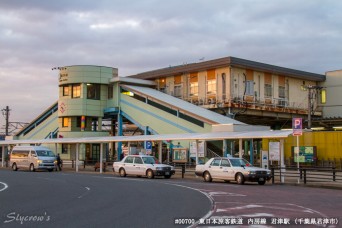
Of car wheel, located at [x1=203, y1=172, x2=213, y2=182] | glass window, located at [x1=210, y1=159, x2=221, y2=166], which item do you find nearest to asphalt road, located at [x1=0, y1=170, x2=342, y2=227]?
glass window, located at [x1=210, y1=159, x2=221, y2=166]

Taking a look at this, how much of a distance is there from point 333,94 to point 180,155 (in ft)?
101

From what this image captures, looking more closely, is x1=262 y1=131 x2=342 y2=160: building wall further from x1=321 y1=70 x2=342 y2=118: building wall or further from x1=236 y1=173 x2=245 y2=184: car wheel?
x1=321 y1=70 x2=342 y2=118: building wall

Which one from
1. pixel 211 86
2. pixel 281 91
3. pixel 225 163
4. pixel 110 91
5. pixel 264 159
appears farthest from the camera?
pixel 110 91

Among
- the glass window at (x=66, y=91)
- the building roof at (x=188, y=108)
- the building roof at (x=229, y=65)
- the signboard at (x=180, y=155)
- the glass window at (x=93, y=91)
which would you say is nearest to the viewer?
the signboard at (x=180, y=155)

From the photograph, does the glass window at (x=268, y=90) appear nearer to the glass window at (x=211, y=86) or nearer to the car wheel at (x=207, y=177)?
the glass window at (x=211, y=86)

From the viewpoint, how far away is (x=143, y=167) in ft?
110

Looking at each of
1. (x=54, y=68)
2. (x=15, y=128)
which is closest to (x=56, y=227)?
(x=54, y=68)

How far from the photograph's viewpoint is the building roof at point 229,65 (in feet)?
173

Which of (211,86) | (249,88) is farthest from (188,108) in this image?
(249,88)

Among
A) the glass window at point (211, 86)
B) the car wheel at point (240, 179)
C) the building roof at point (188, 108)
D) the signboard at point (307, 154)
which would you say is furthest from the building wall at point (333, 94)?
the car wheel at point (240, 179)

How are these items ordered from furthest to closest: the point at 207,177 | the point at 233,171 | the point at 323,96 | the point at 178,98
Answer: the point at 323,96 → the point at 178,98 → the point at 207,177 → the point at 233,171

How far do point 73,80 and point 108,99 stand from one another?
15.8 feet

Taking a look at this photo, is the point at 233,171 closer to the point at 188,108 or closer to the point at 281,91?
the point at 188,108

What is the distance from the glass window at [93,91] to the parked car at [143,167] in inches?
948
